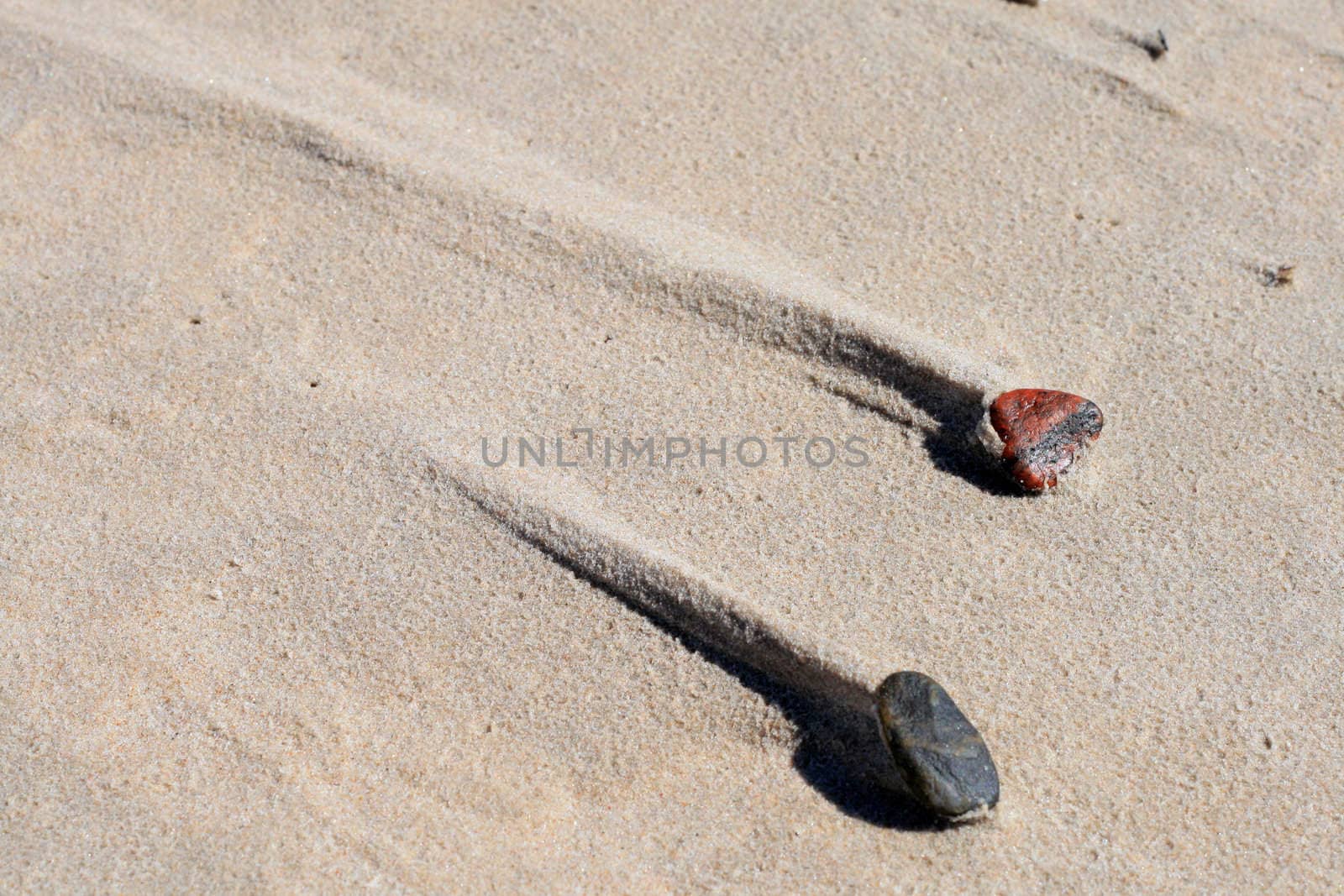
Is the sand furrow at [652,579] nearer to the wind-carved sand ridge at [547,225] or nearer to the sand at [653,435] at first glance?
the sand at [653,435]

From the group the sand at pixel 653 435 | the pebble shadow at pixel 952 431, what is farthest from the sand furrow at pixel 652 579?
the pebble shadow at pixel 952 431

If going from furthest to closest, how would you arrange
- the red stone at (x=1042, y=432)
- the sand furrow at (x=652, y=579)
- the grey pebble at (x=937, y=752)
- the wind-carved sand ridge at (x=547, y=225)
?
the wind-carved sand ridge at (x=547, y=225) < the red stone at (x=1042, y=432) < the sand furrow at (x=652, y=579) < the grey pebble at (x=937, y=752)

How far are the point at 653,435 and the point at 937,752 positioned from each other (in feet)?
2.58

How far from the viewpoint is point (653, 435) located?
7.68 feet

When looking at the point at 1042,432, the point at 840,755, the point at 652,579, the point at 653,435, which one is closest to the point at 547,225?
the point at 653,435

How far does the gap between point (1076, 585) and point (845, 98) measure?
128 cm

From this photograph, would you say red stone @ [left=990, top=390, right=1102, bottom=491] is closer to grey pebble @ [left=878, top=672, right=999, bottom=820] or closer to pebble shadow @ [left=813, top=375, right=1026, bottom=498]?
pebble shadow @ [left=813, top=375, right=1026, bottom=498]

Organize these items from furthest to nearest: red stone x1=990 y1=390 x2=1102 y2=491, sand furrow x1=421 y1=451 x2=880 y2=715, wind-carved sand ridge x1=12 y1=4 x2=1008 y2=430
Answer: wind-carved sand ridge x1=12 y1=4 x2=1008 y2=430, red stone x1=990 y1=390 x2=1102 y2=491, sand furrow x1=421 y1=451 x2=880 y2=715

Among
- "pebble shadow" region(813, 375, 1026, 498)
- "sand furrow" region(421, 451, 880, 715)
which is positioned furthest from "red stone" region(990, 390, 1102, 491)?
"sand furrow" region(421, 451, 880, 715)

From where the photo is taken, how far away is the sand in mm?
1907

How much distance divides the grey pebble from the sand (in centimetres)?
6

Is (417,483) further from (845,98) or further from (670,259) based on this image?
(845,98)

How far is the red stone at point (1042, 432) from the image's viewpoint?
7.30ft

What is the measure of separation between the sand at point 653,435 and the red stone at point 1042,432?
0.20 ft
